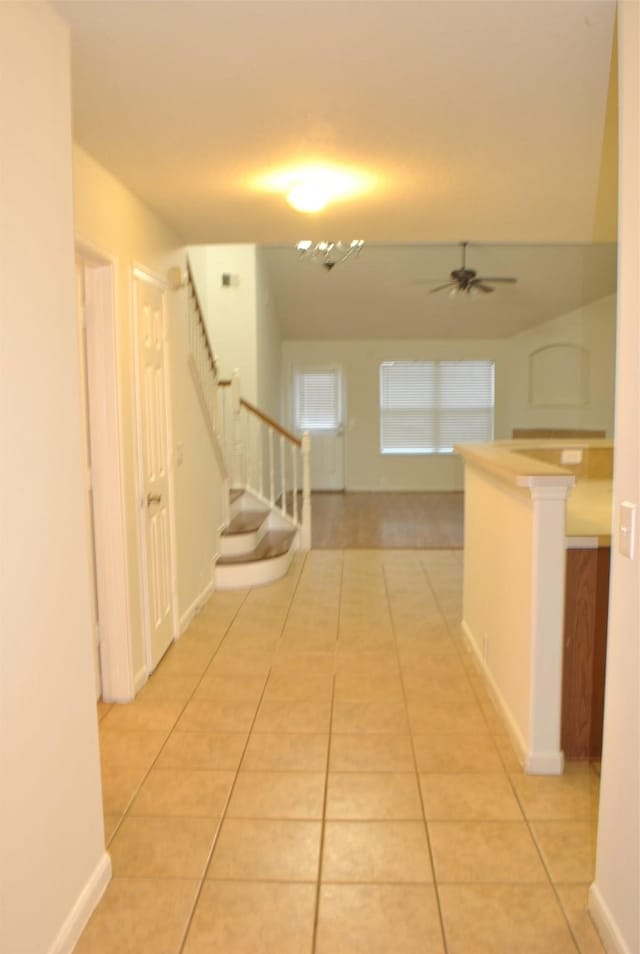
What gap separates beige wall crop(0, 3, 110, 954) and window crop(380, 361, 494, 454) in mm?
9176

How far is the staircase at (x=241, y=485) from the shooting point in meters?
5.15

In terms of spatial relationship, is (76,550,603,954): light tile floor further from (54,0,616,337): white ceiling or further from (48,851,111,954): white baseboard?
(54,0,616,337): white ceiling

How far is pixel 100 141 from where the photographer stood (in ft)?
8.88

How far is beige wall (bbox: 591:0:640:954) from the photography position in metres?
1.61

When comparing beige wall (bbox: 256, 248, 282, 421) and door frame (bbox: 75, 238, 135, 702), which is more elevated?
beige wall (bbox: 256, 248, 282, 421)

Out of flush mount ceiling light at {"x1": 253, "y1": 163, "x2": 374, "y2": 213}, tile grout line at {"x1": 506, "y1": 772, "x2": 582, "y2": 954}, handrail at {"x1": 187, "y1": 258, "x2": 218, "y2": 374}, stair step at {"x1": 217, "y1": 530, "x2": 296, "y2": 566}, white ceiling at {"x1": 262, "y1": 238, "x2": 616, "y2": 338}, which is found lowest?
tile grout line at {"x1": 506, "y1": 772, "x2": 582, "y2": 954}

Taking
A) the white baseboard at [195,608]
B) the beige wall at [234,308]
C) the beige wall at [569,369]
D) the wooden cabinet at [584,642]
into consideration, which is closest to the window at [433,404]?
the beige wall at [569,369]

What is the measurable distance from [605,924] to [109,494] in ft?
7.79

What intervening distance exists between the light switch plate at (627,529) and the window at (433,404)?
30.5 feet

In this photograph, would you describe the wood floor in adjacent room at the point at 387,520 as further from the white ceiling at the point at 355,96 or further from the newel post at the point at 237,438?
the white ceiling at the point at 355,96

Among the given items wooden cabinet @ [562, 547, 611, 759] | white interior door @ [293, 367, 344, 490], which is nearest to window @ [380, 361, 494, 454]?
white interior door @ [293, 367, 344, 490]

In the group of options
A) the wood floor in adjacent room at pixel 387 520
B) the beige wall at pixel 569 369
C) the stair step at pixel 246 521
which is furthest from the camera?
the beige wall at pixel 569 369

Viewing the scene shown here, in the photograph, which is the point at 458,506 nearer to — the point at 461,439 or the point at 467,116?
the point at 461,439

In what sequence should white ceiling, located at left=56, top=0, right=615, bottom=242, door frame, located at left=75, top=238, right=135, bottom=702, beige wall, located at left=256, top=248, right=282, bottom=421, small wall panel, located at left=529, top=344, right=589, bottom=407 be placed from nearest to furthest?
white ceiling, located at left=56, top=0, right=615, bottom=242 < door frame, located at left=75, top=238, right=135, bottom=702 < beige wall, located at left=256, top=248, right=282, bottom=421 < small wall panel, located at left=529, top=344, right=589, bottom=407
